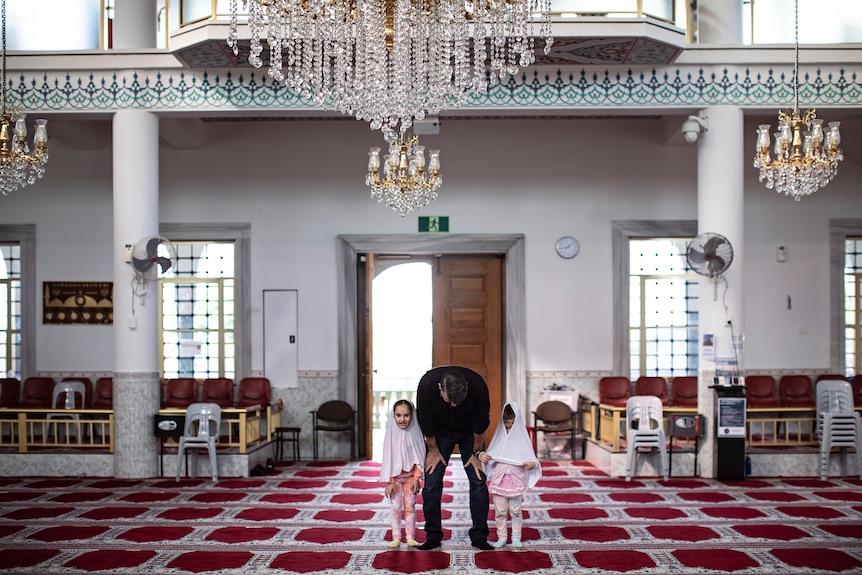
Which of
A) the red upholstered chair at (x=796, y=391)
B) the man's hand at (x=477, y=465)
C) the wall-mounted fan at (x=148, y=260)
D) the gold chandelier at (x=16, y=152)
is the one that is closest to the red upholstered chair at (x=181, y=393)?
the wall-mounted fan at (x=148, y=260)

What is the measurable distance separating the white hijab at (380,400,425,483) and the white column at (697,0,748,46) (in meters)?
5.12

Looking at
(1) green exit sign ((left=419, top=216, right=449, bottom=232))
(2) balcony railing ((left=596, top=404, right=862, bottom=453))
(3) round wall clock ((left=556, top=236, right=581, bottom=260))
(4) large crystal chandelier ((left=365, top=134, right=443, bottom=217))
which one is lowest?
(2) balcony railing ((left=596, top=404, right=862, bottom=453))

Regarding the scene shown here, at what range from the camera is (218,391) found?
1006 centimetres

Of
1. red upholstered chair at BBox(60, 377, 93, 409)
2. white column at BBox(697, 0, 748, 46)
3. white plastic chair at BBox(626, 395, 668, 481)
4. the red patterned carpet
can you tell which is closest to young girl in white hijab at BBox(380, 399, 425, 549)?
the red patterned carpet

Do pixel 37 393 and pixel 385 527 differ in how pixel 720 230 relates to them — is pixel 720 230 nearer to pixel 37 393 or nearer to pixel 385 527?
pixel 385 527

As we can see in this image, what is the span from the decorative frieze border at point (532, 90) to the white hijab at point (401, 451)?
3779 millimetres

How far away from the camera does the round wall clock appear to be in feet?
33.8

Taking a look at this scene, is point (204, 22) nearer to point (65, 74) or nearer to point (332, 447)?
point (65, 74)

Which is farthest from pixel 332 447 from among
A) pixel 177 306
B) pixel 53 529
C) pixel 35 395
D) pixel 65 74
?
pixel 65 74

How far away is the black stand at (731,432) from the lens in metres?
8.38

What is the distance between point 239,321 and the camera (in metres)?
10.3

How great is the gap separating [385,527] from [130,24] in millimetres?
5600

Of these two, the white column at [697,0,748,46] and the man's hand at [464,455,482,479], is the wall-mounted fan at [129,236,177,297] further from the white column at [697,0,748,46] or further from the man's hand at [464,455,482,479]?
the white column at [697,0,748,46]

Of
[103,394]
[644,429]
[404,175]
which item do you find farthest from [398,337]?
[644,429]
